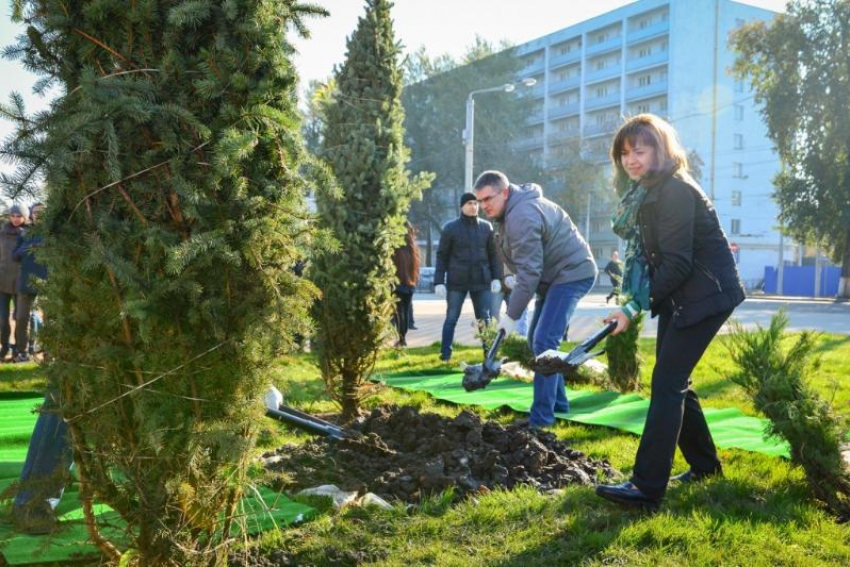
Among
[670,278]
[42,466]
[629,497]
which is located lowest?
[629,497]

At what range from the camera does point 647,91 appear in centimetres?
6356

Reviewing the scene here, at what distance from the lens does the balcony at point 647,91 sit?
62156mm

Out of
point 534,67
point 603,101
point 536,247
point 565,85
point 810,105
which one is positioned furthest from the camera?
point 534,67

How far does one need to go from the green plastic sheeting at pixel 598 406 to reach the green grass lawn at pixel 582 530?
0.45 m

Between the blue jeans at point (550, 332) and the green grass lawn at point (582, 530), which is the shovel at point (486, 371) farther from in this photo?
the green grass lawn at point (582, 530)

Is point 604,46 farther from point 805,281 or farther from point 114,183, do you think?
point 114,183

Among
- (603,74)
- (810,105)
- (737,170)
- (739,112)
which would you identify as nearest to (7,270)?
(810,105)

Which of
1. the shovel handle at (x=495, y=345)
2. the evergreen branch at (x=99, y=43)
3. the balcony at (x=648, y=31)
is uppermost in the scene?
the balcony at (x=648, y=31)

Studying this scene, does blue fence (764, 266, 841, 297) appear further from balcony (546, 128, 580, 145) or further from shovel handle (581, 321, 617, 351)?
shovel handle (581, 321, 617, 351)

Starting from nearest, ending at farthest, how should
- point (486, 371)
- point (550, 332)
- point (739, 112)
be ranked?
point (486, 371) < point (550, 332) < point (739, 112)

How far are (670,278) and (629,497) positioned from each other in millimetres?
1066

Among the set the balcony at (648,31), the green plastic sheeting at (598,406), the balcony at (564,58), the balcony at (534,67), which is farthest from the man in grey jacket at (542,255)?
the balcony at (534,67)

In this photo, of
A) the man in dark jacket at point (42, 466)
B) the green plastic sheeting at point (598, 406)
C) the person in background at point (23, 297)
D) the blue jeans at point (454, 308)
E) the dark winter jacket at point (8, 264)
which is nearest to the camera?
the man in dark jacket at point (42, 466)

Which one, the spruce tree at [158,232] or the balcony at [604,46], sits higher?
the balcony at [604,46]
